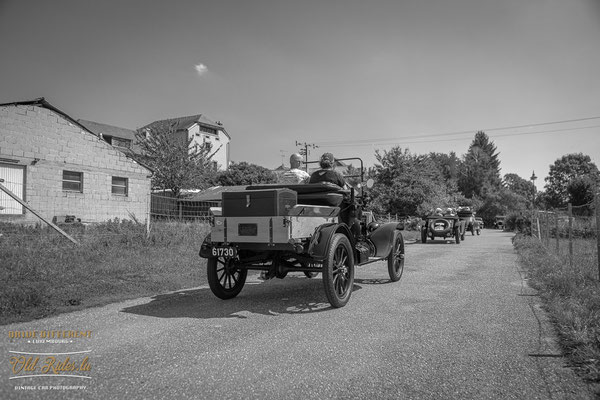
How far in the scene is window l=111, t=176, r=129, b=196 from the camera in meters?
18.8

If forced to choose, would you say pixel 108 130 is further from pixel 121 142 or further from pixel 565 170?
pixel 565 170

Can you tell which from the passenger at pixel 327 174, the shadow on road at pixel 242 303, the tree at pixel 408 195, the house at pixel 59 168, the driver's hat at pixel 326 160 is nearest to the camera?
the shadow on road at pixel 242 303

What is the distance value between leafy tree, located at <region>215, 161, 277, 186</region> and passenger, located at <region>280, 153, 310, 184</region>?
3761 cm

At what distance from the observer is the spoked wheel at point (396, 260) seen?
688 cm

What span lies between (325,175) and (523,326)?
3.03m

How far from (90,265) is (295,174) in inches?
159

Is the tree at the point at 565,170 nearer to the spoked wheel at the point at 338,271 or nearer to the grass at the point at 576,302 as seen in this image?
the grass at the point at 576,302

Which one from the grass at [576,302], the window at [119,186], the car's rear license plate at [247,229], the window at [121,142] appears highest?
the window at [121,142]

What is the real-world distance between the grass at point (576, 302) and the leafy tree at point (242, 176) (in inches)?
1472

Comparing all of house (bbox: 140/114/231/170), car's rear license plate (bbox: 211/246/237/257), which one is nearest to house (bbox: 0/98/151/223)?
car's rear license plate (bbox: 211/246/237/257)

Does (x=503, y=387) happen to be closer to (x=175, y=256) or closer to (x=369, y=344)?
(x=369, y=344)

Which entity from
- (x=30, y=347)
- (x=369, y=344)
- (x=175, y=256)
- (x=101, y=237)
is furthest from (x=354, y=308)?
(x=101, y=237)

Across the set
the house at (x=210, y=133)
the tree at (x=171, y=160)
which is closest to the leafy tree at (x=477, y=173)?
the house at (x=210, y=133)

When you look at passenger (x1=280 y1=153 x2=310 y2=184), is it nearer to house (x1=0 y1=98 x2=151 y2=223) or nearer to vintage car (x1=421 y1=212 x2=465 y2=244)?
house (x1=0 y1=98 x2=151 y2=223)
